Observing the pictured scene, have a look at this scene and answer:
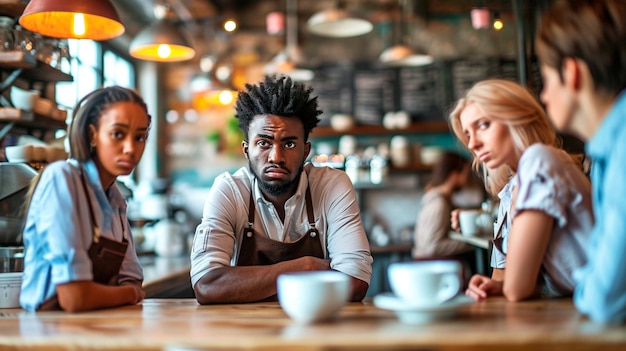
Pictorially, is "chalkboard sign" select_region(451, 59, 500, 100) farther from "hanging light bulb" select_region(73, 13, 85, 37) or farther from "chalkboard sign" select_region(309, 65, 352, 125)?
"hanging light bulb" select_region(73, 13, 85, 37)

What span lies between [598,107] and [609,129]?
0.26 feet

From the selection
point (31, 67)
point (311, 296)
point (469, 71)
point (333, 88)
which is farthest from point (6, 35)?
point (469, 71)

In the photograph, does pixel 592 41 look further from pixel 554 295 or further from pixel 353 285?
pixel 353 285

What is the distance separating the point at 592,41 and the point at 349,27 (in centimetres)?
357

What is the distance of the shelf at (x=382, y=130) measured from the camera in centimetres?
715

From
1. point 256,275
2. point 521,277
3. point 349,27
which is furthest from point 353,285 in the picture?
point 349,27

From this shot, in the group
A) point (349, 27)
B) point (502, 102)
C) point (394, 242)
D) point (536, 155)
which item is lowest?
point (394, 242)

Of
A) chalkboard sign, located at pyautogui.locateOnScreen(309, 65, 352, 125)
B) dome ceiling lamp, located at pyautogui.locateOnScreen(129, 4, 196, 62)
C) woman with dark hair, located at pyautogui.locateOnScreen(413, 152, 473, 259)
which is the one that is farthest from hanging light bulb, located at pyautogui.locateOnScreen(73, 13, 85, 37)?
chalkboard sign, located at pyautogui.locateOnScreen(309, 65, 352, 125)

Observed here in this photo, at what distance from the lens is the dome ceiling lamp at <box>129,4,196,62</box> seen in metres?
3.51

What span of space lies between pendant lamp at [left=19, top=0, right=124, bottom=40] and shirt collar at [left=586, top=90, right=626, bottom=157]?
188cm

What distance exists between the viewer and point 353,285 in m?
2.12

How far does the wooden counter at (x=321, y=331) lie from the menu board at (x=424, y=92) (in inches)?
223

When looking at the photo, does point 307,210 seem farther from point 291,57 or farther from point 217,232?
point 291,57

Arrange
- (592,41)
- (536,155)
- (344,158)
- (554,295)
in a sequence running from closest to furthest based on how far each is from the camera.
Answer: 1. (592,41)
2. (536,155)
3. (554,295)
4. (344,158)
